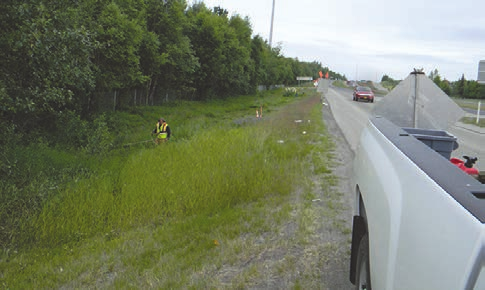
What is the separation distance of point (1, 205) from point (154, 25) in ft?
63.9

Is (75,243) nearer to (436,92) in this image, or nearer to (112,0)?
(436,92)

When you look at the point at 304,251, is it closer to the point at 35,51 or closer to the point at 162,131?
A: the point at 35,51

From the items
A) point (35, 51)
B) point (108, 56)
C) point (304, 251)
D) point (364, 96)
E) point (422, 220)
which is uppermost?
point (108, 56)

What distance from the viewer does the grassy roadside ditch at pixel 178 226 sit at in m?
4.80

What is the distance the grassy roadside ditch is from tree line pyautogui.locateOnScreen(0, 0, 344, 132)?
243 cm

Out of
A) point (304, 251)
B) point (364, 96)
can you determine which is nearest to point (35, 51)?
point (304, 251)

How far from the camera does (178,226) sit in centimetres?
638

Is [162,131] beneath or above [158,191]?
above

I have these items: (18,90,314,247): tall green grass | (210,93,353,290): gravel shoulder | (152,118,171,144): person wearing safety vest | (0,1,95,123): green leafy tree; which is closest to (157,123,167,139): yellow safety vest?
(152,118,171,144): person wearing safety vest

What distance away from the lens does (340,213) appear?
6.68m

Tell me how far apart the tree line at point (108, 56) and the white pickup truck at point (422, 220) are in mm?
6951

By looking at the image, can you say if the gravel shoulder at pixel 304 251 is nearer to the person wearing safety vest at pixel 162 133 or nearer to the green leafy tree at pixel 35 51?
the green leafy tree at pixel 35 51

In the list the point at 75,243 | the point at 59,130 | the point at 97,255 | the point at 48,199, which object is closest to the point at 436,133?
the point at 97,255

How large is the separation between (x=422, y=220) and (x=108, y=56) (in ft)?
61.4
